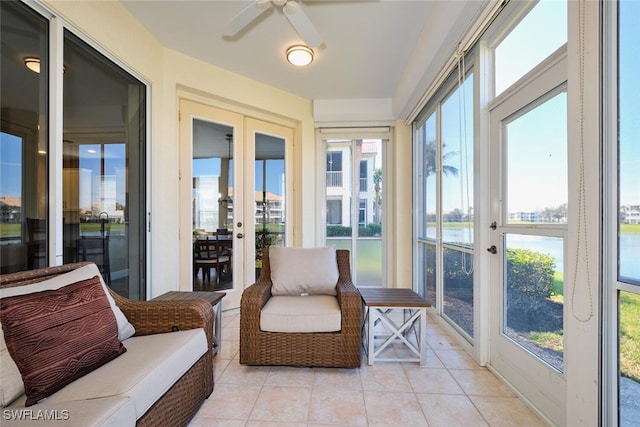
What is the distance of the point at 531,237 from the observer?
1667 millimetres

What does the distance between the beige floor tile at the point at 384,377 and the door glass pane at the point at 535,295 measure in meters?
0.78

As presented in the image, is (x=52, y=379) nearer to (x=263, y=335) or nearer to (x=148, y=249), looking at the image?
(x=263, y=335)

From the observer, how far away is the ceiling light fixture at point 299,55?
2.64m

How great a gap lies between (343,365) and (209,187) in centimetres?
241

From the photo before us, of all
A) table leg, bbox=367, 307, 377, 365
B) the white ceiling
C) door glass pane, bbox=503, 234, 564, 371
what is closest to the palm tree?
the white ceiling

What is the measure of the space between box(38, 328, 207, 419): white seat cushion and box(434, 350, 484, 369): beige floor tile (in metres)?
1.79

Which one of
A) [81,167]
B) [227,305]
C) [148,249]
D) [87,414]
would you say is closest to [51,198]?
[81,167]

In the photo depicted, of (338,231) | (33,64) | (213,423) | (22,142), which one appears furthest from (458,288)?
(33,64)

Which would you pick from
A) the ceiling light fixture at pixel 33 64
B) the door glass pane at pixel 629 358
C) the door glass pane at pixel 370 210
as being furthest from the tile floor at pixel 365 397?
the ceiling light fixture at pixel 33 64

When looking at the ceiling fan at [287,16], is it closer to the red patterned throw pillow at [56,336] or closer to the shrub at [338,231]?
the red patterned throw pillow at [56,336]

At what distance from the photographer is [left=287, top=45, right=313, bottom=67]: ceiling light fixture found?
2641 millimetres

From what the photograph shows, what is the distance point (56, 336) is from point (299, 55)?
2.68 meters

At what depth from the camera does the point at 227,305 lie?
3316mm

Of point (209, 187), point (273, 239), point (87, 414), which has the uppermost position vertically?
point (209, 187)
